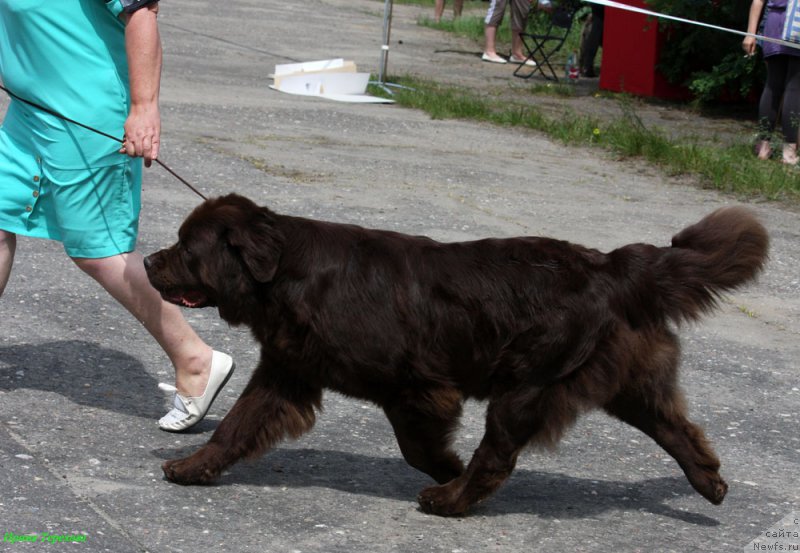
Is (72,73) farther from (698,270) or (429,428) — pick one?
(698,270)

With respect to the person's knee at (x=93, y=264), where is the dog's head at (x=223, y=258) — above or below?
above

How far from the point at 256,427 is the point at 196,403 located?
61 cm

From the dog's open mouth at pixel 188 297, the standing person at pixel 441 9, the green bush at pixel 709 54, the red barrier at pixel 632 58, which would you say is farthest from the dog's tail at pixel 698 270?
the standing person at pixel 441 9

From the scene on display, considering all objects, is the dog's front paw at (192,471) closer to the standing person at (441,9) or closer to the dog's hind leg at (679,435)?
the dog's hind leg at (679,435)

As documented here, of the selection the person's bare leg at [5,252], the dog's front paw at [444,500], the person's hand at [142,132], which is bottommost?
the dog's front paw at [444,500]

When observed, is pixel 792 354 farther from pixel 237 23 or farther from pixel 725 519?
pixel 237 23

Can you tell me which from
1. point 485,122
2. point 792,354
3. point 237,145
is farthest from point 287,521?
point 485,122

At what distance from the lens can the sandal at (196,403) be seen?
15.4ft

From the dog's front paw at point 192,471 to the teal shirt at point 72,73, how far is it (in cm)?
116

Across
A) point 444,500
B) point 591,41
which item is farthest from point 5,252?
point 591,41

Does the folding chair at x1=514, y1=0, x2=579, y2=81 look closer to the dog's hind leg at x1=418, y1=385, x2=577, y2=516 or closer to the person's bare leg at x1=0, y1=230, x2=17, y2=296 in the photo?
the person's bare leg at x1=0, y1=230, x2=17, y2=296

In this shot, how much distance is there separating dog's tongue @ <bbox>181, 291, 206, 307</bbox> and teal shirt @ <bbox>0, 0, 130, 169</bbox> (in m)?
0.67

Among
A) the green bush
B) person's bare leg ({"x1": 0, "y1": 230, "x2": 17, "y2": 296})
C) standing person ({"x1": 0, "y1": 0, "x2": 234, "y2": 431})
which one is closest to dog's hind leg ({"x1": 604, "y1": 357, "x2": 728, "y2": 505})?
standing person ({"x1": 0, "y1": 0, "x2": 234, "y2": 431})

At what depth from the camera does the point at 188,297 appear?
4.13 m
